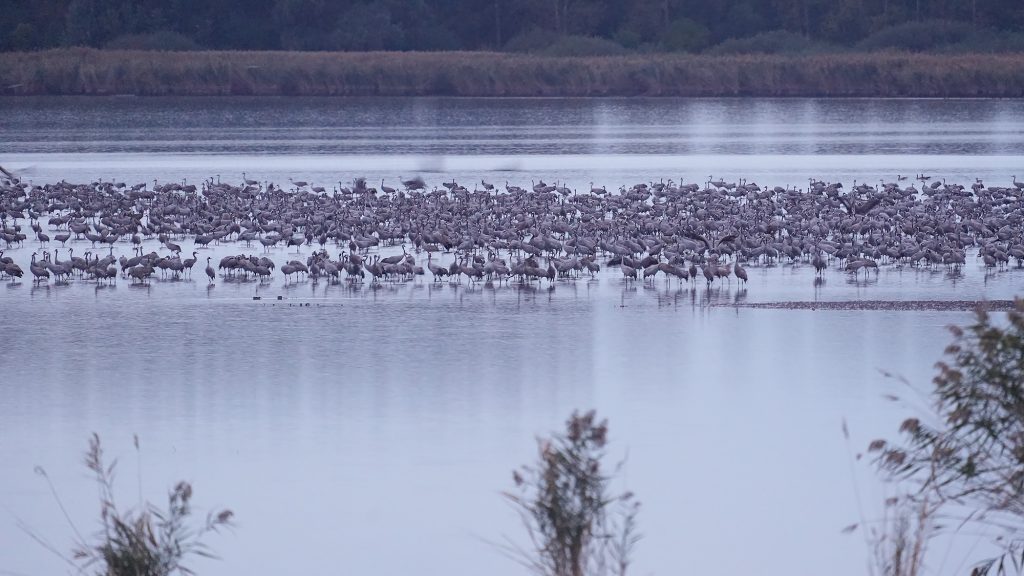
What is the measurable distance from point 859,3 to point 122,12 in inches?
1236

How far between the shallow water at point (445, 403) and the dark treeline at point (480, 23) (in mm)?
47826

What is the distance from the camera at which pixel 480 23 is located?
230 ft

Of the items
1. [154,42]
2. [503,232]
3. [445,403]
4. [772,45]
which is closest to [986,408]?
[445,403]

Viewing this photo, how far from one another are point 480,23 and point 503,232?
53.2 meters

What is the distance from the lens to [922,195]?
79.5 feet

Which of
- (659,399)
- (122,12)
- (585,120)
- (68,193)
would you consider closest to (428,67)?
(585,120)

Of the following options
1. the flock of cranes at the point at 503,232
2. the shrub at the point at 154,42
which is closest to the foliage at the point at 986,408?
the flock of cranes at the point at 503,232

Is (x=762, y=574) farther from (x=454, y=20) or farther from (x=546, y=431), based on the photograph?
(x=454, y=20)

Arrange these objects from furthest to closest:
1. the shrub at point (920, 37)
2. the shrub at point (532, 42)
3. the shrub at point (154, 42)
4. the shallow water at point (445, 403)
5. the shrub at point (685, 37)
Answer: the shrub at point (532, 42) → the shrub at point (154, 42) → the shrub at point (685, 37) → the shrub at point (920, 37) → the shallow water at point (445, 403)

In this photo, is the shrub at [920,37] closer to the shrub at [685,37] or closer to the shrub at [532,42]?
the shrub at [685,37]

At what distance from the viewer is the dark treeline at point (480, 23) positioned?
212 ft

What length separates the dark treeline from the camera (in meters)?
64.6

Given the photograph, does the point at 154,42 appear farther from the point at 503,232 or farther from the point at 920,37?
the point at 503,232

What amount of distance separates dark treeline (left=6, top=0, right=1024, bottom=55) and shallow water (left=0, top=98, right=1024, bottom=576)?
47826mm
